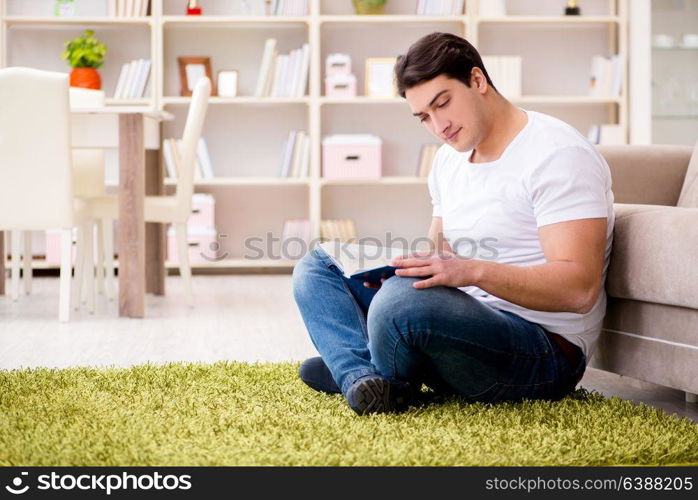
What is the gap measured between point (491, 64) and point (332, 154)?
1001mm

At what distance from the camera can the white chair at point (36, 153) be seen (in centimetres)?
314

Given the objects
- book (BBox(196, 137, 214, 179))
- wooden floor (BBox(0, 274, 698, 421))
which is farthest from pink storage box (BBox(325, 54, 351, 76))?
wooden floor (BBox(0, 274, 698, 421))

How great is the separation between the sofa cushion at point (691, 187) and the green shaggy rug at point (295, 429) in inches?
29.7

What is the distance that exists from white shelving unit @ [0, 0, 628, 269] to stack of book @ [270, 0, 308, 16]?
0.31ft

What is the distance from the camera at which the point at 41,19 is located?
489 centimetres

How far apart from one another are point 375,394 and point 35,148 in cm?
201

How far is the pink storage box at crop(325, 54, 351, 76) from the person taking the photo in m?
5.01

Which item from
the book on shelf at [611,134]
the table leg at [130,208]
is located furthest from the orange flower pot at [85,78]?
the book on shelf at [611,134]

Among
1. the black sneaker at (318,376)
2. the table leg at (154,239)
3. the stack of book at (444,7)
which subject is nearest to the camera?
the black sneaker at (318,376)

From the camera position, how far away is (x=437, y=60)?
157cm

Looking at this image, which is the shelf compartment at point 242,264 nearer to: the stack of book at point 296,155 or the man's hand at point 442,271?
the stack of book at point 296,155

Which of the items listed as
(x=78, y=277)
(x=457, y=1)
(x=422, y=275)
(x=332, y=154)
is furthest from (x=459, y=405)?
(x=457, y=1)

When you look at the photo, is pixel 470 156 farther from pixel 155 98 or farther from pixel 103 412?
pixel 155 98

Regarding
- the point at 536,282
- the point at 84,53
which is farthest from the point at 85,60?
the point at 536,282
